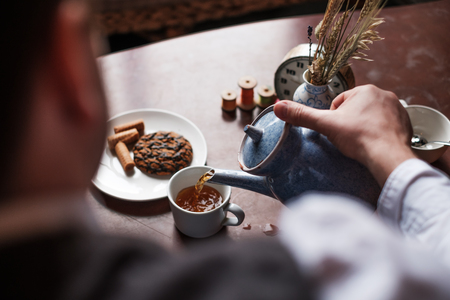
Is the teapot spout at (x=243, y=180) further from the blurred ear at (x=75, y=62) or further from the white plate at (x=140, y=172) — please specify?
the blurred ear at (x=75, y=62)

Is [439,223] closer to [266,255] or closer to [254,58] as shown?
[266,255]

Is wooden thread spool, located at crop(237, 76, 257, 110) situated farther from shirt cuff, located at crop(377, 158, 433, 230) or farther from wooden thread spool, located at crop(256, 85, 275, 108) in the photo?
shirt cuff, located at crop(377, 158, 433, 230)

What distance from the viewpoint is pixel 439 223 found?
20.7 inches

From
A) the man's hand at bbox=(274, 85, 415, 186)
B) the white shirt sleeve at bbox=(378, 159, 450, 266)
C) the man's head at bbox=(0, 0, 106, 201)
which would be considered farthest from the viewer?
the man's hand at bbox=(274, 85, 415, 186)

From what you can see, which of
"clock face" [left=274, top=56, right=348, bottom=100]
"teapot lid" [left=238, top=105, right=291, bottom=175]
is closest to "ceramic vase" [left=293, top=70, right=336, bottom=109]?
"clock face" [left=274, top=56, right=348, bottom=100]

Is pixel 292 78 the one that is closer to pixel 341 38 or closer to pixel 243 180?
pixel 341 38

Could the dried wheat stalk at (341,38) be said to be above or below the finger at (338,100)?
above

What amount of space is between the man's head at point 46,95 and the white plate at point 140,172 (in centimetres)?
76

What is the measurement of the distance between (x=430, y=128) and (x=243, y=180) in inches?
28.3

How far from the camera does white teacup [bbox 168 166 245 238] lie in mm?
856

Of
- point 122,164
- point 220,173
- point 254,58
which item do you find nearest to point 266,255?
point 220,173

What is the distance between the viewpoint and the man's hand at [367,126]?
65 cm

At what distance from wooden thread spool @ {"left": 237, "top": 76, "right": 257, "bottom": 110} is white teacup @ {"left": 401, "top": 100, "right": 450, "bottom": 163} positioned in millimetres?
564

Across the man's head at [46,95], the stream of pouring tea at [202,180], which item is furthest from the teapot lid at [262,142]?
the man's head at [46,95]
